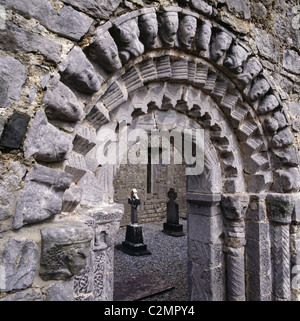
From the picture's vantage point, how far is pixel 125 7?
166cm

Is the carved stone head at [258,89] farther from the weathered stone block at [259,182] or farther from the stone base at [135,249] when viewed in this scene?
the stone base at [135,249]

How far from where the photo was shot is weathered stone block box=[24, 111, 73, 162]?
123 centimetres

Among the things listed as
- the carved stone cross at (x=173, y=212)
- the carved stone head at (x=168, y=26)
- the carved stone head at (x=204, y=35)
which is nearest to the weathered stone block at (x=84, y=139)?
the carved stone head at (x=168, y=26)

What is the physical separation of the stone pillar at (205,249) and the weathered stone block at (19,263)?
193cm

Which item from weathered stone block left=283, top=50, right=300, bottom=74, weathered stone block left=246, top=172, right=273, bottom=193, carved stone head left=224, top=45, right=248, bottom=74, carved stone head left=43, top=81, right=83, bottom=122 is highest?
weathered stone block left=283, top=50, right=300, bottom=74

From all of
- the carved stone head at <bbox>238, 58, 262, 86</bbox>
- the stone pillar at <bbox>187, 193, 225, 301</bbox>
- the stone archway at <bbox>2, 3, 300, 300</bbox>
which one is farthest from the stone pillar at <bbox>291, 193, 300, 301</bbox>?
the carved stone head at <bbox>238, 58, 262, 86</bbox>

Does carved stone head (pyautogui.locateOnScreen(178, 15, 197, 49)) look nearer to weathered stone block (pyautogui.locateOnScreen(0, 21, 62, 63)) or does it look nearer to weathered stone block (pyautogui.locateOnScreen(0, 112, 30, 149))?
weathered stone block (pyautogui.locateOnScreen(0, 21, 62, 63))

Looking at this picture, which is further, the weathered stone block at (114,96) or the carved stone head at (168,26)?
the carved stone head at (168,26)

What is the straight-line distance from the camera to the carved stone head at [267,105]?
262 cm

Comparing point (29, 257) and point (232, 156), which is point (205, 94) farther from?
point (29, 257)

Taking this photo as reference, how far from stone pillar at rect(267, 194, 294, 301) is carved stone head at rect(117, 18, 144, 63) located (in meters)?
2.09

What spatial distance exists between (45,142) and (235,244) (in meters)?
2.27

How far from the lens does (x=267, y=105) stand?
103 inches

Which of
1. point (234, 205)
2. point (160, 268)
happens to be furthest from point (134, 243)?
point (234, 205)
